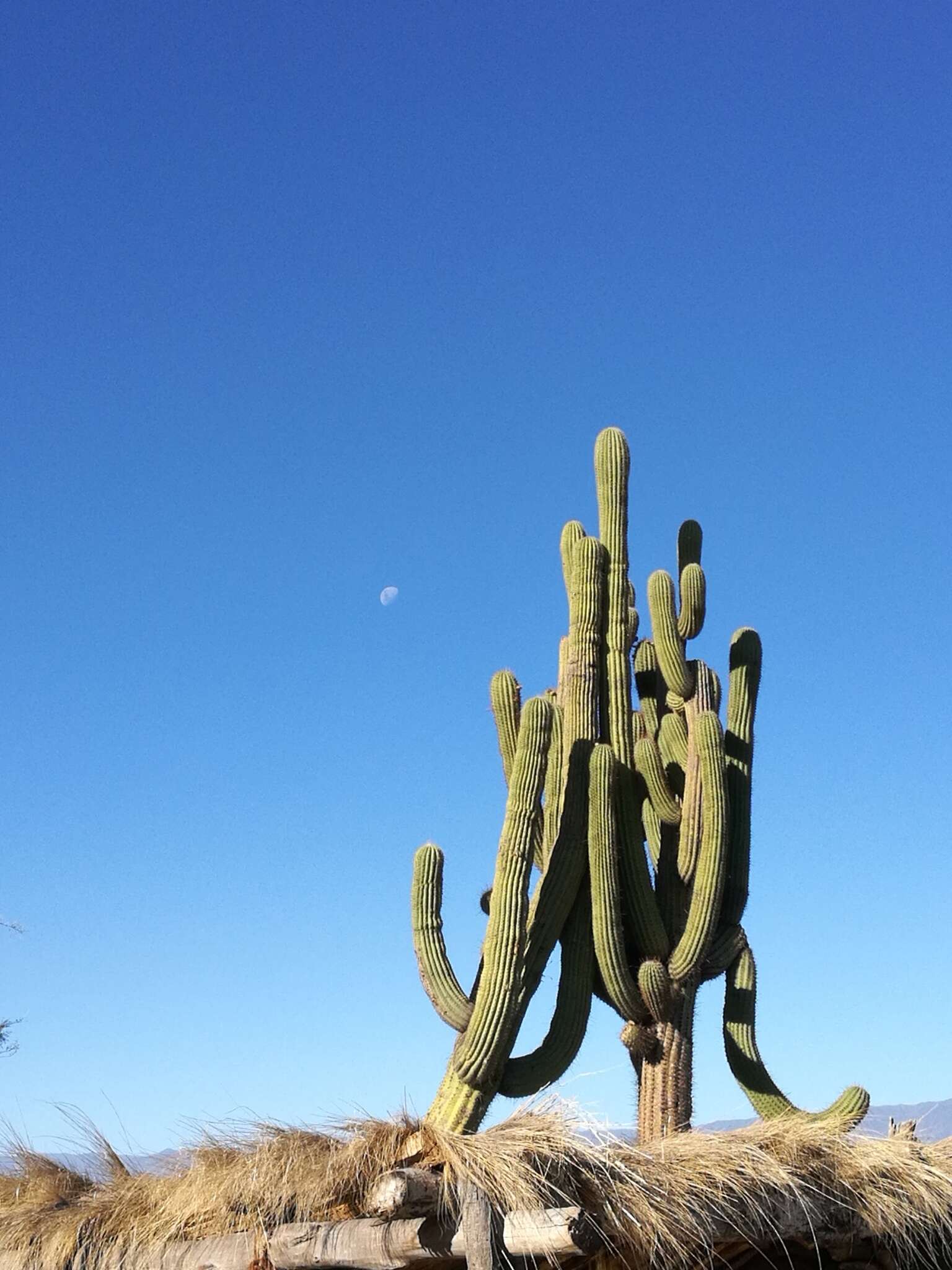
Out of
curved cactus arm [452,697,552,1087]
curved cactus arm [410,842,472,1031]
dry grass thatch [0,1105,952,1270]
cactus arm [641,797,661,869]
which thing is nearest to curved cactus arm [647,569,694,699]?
cactus arm [641,797,661,869]

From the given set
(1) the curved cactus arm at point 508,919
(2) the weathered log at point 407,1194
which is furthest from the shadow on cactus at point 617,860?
(2) the weathered log at point 407,1194

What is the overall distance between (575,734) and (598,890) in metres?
1.14

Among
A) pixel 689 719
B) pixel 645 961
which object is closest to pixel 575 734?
pixel 689 719

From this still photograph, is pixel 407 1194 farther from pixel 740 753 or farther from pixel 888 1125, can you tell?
pixel 740 753

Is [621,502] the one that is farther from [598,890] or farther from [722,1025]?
[722,1025]

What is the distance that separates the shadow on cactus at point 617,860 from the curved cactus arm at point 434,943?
0.01 meters

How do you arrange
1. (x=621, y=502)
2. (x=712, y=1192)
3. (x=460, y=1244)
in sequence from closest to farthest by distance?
(x=460, y=1244)
(x=712, y=1192)
(x=621, y=502)

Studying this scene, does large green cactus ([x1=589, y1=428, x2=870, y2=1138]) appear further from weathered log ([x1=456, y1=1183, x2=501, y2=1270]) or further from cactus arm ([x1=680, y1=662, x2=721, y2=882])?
weathered log ([x1=456, y1=1183, x2=501, y2=1270])

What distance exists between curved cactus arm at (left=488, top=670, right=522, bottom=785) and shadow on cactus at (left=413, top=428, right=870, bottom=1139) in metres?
0.01

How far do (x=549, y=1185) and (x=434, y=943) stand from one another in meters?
2.90

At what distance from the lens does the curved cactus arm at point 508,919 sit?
7.40m

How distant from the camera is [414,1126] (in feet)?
17.3

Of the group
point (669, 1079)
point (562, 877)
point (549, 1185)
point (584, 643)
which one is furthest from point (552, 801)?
point (549, 1185)

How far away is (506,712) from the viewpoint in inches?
354
